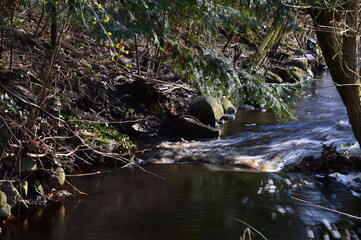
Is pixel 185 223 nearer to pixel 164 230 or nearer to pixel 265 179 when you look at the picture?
pixel 164 230

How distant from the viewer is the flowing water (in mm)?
6160

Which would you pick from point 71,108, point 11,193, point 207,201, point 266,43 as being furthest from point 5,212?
point 266,43

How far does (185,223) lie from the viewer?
6.41 meters

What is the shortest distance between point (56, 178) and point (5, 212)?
119cm

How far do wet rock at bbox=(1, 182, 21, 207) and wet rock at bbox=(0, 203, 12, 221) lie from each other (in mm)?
130

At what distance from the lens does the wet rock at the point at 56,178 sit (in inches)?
296

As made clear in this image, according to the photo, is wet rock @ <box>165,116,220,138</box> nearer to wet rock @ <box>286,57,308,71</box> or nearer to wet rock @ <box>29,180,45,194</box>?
wet rock @ <box>29,180,45,194</box>

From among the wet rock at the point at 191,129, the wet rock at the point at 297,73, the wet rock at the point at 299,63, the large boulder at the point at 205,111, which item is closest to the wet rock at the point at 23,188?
the wet rock at the point at 191,129

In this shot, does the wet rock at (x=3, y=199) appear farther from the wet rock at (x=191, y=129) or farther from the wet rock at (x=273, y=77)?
the wet rock at (x=273, y=77)

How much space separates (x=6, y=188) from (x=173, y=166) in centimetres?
336

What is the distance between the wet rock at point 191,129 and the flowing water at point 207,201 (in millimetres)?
481

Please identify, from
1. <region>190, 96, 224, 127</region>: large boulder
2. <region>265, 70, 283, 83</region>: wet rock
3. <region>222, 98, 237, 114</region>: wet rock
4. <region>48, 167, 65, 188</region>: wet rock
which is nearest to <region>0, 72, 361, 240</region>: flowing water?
<region>48, 167, 65, 188</region>: wet rock

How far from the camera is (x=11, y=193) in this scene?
6.72 meters

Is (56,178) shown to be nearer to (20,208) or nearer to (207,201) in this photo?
(20,208)
